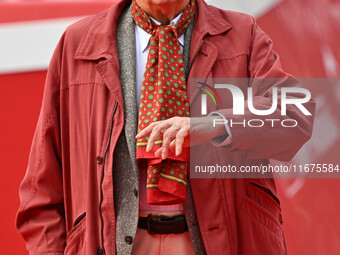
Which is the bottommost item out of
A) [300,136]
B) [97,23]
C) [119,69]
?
[300,136]

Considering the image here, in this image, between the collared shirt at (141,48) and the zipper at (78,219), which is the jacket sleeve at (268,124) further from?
the zipper at (78,219)

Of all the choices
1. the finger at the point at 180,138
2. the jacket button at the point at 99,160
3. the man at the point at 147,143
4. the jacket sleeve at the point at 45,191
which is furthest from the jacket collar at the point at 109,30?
the finger at the point at 180,138

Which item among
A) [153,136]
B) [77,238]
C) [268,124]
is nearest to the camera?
[153,136]

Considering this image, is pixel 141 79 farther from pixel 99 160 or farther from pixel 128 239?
pixel 128 239

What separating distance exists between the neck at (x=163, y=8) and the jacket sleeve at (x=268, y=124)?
25 centimetres

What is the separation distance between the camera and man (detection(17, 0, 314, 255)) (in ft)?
4.77

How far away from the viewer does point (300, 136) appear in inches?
57.4

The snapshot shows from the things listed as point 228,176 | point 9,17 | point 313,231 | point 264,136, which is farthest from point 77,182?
point 9,17

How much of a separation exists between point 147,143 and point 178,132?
0.10 meters

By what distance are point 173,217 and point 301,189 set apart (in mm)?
934

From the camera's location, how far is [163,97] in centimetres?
149

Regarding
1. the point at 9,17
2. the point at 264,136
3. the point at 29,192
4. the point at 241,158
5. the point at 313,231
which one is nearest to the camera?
the point at 264,136

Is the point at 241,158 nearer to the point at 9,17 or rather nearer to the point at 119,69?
the point at 119,69

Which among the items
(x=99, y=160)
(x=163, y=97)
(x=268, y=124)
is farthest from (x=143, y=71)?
(x=268, y=124)
